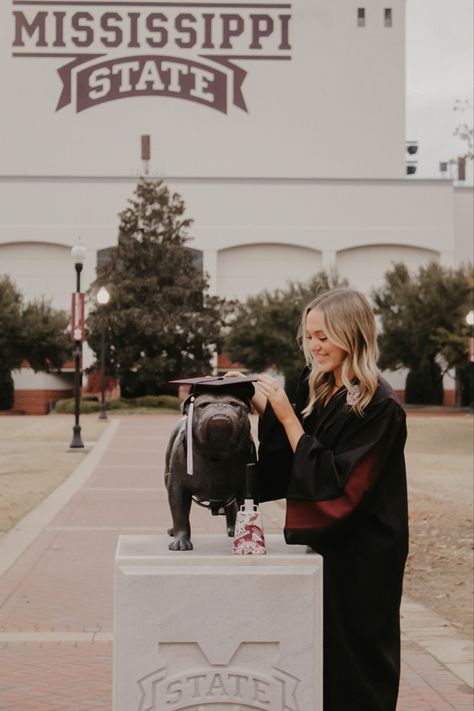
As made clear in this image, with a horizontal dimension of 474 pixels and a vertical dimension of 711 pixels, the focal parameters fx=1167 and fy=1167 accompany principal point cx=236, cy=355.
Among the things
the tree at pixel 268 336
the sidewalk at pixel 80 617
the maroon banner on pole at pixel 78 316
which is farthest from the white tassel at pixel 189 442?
the tree at pixel 268 336

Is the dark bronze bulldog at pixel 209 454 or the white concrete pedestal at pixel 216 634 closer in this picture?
the white concrete pedestal at pixel 216 634

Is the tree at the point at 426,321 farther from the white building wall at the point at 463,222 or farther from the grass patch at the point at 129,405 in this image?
the white building wall at the point at 463,222

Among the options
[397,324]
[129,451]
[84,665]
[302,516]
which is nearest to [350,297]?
[302,516]

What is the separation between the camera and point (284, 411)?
4.20 metres

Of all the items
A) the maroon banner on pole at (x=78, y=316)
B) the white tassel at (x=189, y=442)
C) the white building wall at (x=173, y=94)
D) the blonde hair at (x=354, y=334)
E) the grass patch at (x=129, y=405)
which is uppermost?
the white building wall at (x=173, y=94)

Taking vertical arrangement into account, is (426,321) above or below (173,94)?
below

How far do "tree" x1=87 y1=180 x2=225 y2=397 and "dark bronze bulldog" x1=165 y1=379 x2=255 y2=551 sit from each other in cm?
4857

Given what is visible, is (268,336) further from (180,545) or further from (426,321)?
(180,545)

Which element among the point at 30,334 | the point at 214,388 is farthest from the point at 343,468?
the point at 30,334

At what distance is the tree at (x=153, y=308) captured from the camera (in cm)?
5384

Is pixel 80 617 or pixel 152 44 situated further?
pixel 152 44

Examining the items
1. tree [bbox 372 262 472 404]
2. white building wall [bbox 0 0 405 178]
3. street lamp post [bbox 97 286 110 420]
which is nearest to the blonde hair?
street lamp post [bbox 97 286 110 420]

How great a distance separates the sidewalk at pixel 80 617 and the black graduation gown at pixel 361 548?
2.47 m

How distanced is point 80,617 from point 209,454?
5141 millimetres
